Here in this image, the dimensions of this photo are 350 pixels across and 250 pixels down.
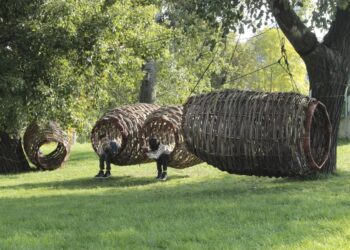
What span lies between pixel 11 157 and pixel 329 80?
9744 mm

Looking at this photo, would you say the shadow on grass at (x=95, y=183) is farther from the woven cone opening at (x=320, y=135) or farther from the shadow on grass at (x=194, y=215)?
the woven cone opening at (x=320, y=135)

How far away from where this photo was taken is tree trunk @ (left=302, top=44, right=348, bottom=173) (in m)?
10.1

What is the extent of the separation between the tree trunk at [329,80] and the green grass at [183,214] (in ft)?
3.34

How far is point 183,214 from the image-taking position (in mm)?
6891

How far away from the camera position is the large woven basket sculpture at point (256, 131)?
8.76 m

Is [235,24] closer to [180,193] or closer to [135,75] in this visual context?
[180,193]

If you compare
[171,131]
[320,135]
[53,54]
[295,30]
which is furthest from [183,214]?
[53,54]

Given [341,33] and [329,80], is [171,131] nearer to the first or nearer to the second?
[329,80]

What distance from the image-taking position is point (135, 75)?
54.3ft

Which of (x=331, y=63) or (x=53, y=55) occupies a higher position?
(x=53, y=55)

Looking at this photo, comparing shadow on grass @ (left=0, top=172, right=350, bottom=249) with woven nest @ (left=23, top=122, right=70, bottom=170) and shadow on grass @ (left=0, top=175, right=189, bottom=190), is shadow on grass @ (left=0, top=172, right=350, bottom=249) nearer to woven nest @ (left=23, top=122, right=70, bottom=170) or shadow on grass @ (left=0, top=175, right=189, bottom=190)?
shadow on grass @ (left=0, top=175, right=189, bottom=190)

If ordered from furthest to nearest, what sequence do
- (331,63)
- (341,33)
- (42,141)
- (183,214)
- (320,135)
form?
(42,141), (341,33), (331,63), (320,135), (183,214)

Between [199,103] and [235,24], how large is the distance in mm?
1428

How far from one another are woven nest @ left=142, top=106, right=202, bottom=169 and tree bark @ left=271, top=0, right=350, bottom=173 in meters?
3.08
